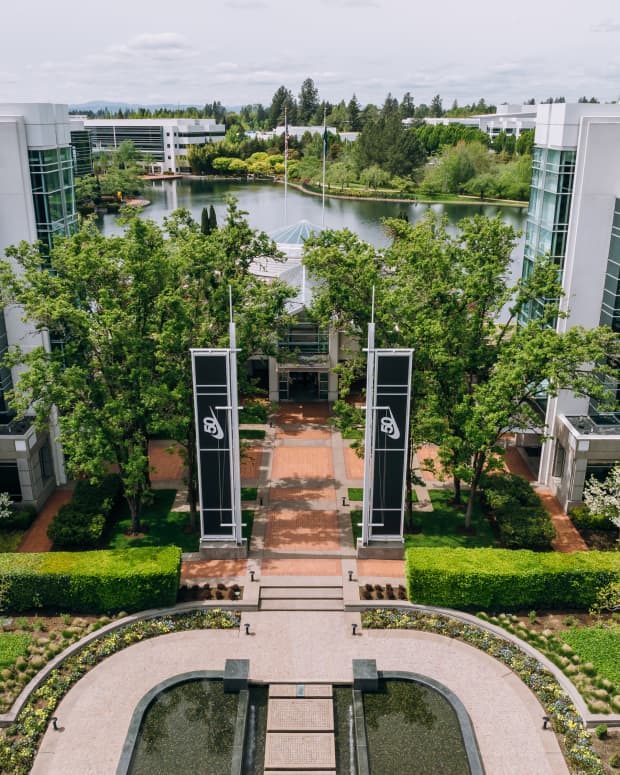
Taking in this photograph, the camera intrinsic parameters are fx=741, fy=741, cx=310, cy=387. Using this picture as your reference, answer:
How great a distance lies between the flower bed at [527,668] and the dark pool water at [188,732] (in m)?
5.82

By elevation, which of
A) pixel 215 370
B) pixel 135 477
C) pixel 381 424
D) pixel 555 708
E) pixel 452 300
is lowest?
pixel 555 708

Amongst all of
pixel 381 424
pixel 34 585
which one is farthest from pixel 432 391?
pixel 34 585

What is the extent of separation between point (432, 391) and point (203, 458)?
898 centimetres

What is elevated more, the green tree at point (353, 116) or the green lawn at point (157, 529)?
the green tree at point (353, 116)

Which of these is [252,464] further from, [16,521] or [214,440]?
[16,521]

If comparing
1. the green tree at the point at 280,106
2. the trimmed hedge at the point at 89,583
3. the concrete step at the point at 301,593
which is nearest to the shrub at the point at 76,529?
the trimmed hedge at the point at 89,583

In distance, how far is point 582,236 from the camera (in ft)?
98.3

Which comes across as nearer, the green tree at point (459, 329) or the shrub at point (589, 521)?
the green tree at point (459, 329)

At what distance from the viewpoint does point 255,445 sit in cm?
3716

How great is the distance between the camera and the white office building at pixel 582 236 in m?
29.1

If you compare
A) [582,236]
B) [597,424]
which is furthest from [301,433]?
[582,236]

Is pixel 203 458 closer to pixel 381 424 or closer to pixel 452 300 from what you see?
pixel 381 424

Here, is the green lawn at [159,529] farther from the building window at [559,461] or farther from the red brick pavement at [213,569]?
the building window at [559,461]

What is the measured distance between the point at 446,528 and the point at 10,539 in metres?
17.2
